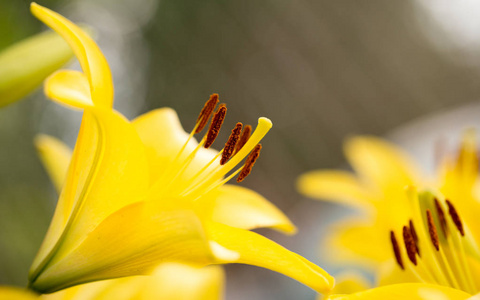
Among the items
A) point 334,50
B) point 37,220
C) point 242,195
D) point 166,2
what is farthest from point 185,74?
point 242,195

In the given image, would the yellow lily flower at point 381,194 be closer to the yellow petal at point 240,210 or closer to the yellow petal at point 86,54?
the yellow petal at point 240,210

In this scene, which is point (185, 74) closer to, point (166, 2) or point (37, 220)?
point (166, 2)

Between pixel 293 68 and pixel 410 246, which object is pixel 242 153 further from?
pixel 293 68

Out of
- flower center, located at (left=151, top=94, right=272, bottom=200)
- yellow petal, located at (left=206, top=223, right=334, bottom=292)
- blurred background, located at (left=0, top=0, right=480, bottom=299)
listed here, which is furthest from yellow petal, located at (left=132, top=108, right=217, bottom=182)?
blurred background, located at (left=0, top=0, right=480, bottom=299)

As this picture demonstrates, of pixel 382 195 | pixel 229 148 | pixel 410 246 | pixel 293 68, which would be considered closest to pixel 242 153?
pixel 229 148

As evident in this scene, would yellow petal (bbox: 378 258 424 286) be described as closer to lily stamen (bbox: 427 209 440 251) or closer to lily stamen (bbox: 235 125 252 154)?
lily stamen (bbox: 427 209 440 251)

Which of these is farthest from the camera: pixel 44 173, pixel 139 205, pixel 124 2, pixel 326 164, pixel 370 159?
pixel 326 164
